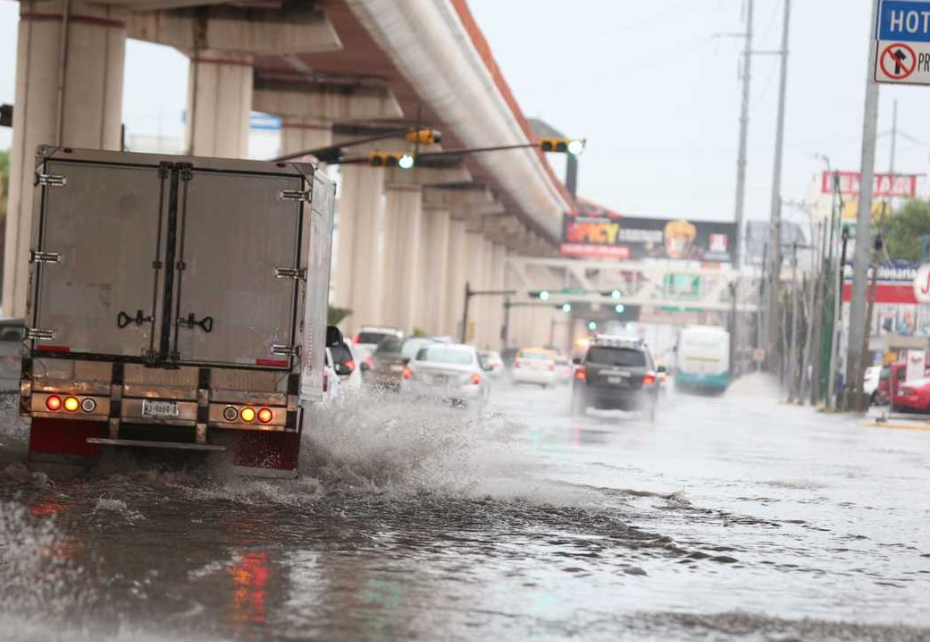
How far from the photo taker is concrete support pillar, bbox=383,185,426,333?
2950 inches

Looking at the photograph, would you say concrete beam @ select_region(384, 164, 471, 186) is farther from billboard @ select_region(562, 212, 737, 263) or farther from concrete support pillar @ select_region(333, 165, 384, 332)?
billboard @ select_region(562, 212, 737, 263)

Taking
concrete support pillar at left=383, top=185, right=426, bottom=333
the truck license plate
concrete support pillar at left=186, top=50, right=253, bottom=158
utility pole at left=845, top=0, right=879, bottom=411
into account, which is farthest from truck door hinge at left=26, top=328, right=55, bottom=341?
concrete support pillar at left=383, top=185, right=426, bottom=333

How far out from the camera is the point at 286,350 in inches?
582

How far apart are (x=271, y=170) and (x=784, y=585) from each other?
5.99m

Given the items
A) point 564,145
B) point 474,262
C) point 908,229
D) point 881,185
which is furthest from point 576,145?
point 881,185

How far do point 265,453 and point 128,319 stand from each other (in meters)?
1.64

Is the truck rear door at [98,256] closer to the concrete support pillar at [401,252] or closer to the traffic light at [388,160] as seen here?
the traffic light at [388,160]

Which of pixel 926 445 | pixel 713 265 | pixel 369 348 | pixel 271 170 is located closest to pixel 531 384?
pixel 369 348

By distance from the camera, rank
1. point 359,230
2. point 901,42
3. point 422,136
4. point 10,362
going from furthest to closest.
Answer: point 359,230 → point 422,136 → point 10,362 → point 901,42

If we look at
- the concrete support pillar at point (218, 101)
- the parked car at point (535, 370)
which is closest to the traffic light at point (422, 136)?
the concrete support pillar at point (218, 101)

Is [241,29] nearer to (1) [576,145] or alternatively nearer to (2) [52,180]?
(1) [576,145]

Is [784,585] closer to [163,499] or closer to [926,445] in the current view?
[163,499]

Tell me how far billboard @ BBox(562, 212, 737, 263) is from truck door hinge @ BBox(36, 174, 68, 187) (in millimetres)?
115744

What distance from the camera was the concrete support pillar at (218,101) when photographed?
41.2 metres
